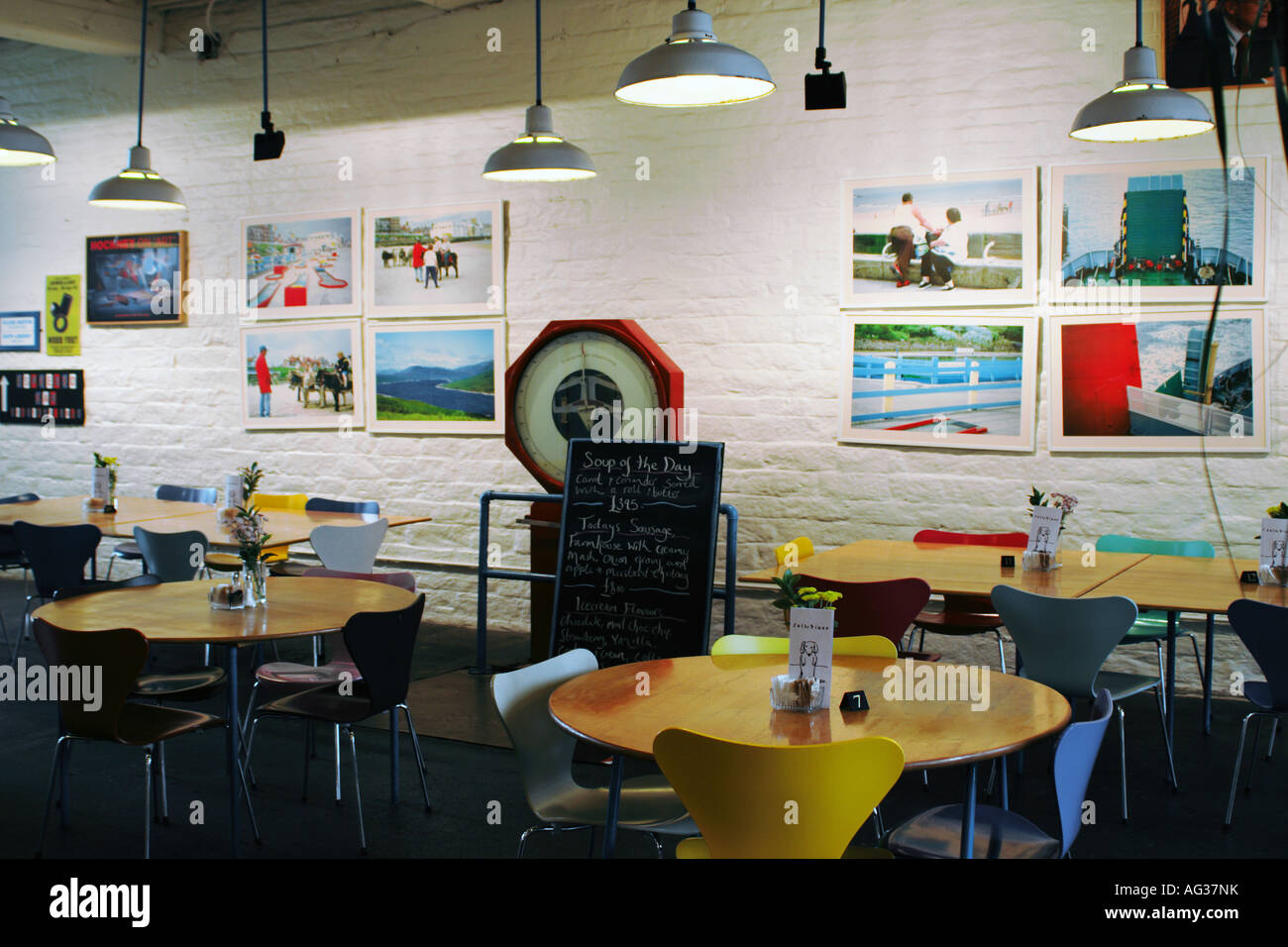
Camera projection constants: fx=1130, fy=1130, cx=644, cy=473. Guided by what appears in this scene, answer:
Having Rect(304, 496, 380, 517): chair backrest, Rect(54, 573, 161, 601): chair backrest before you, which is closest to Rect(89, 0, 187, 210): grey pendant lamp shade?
Rect(304, 496, 380, 517): chair backrest

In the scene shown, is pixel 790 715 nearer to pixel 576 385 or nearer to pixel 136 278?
pixel 576 385

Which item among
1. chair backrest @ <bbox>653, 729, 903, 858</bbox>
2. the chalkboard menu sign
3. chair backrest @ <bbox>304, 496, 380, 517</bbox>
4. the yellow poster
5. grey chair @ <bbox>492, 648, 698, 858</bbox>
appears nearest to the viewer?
chair backrest @ <bbox>653, 729, 903, 858</bbox>

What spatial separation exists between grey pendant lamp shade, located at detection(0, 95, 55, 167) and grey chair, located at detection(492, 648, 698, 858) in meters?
4.42

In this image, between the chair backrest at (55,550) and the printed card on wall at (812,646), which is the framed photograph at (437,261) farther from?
the printed card on wall at (812,646)

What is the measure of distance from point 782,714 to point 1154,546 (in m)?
3.42

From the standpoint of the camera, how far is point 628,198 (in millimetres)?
6691

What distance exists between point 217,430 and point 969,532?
5361mm

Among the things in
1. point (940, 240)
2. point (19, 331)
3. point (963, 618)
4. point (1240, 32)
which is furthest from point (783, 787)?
point (19, 331)

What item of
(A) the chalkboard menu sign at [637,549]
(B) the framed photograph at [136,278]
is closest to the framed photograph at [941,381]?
(A) the chalkboard menu sign at [637,549]

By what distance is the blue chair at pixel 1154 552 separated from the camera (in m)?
4.72

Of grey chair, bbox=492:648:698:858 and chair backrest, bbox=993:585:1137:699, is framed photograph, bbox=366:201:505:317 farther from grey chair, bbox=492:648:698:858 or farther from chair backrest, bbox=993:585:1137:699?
grey chair, bbox=492:648:698:858

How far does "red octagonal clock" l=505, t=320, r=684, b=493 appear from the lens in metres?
5.13

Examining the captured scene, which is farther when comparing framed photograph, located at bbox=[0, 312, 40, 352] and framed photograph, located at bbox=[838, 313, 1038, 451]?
framed photograph, located at bbox=[0, 312, 40, 352]
